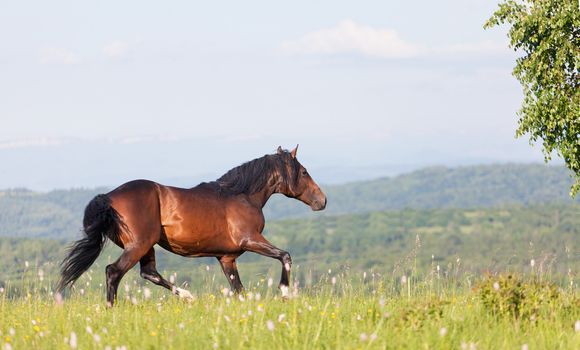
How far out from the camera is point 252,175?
45.9 ft

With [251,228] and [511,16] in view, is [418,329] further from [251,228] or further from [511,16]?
[511,16]

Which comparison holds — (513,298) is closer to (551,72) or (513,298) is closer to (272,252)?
(272,252)

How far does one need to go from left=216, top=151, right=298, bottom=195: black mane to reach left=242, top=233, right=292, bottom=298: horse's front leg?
2.95 feet

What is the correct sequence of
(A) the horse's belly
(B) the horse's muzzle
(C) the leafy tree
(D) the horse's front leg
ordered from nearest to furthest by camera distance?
(D) the horse's front leg, (A) the horse's belly, (B) the horse's muzzle, (C) the leafy tree

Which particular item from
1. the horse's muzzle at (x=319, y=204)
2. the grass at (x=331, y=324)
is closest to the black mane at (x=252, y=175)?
the horse's muzzle at (x=319, y=204)

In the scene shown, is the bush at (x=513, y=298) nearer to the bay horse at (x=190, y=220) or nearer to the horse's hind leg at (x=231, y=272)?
the bay horse at (x=190, y=220)

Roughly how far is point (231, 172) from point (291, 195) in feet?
3.91

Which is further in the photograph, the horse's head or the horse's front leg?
the horse's head

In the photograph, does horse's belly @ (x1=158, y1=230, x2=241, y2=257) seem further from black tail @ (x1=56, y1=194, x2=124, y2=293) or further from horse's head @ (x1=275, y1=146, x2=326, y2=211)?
horse's head @ (x1=275, y1=146, x2=326, y2=211)

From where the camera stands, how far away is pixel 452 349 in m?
8.33

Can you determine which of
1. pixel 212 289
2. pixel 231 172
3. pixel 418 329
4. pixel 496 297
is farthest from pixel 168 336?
pixel 231 172

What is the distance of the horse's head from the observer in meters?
14.2

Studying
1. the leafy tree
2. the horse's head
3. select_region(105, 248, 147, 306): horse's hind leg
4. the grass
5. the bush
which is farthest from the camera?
the leafy tree

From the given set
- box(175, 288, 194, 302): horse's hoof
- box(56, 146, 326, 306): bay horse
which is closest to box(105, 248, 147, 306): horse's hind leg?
box(56, 146, 326, 306): bay horse
